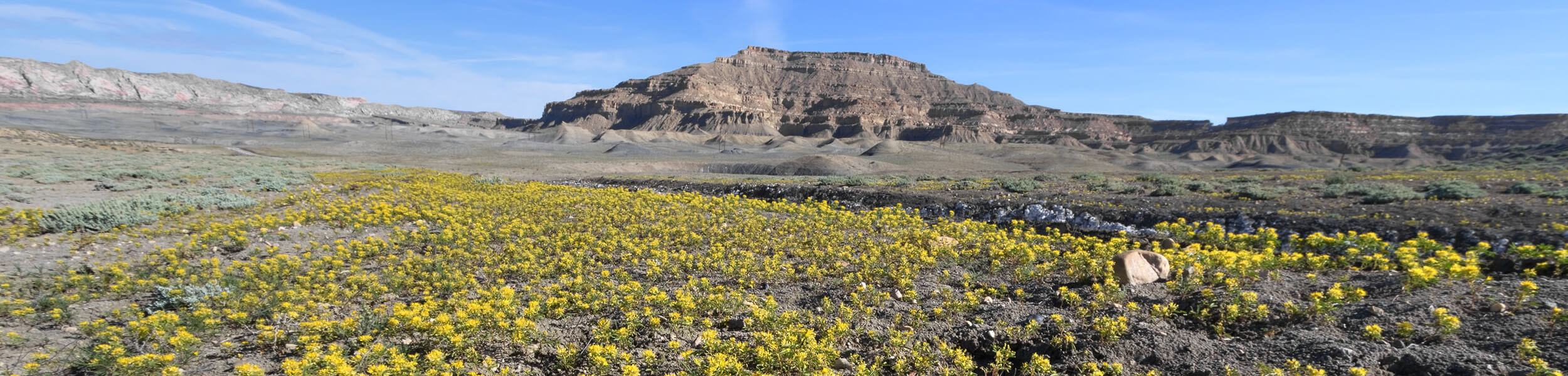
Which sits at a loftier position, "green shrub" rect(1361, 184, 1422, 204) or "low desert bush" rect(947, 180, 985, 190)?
"green shrub" rect(1361, 184, 1422, 204)

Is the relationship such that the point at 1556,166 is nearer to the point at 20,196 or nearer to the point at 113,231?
the point at 113,231

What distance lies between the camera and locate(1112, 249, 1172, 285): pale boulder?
754cm

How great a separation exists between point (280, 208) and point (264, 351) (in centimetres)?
1193

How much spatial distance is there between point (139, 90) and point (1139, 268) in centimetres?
22312

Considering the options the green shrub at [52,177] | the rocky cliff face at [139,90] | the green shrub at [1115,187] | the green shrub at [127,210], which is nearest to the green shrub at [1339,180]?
the green shrub at [1115,187]

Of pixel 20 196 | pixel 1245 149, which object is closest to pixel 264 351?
pixel 20 196

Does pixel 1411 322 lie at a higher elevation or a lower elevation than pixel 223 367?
higher

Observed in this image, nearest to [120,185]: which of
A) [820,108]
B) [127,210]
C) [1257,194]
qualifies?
[127,210]

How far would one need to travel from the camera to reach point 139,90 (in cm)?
14762

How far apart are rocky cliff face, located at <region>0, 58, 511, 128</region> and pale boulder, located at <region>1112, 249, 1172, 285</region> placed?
193991mm

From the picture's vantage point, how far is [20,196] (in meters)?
14.2

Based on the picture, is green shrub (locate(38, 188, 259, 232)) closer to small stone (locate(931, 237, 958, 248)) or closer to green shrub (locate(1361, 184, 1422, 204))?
small stone (locate(931, 237, 958, 248))

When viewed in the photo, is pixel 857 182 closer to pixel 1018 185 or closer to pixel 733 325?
pixel 1018 185

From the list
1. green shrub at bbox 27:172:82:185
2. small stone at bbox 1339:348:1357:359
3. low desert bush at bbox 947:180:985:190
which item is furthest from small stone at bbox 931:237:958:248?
green shrub at bbox 27:172:82:185
